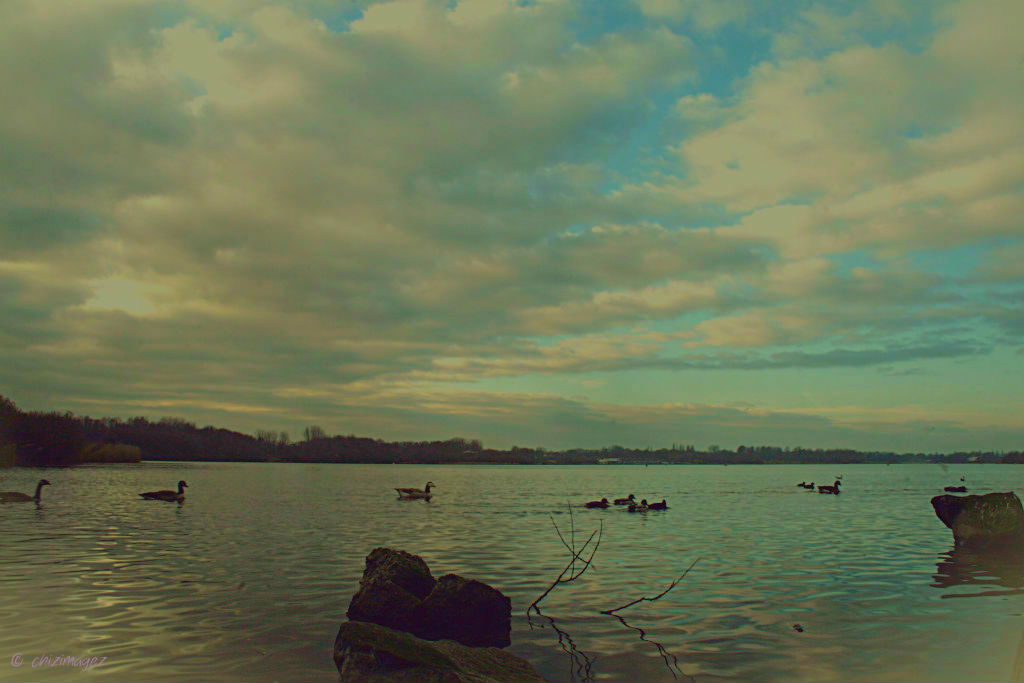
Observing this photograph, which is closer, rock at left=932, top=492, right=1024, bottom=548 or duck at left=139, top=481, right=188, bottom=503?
rock at left=932, top=492, right=1024, bottom=548

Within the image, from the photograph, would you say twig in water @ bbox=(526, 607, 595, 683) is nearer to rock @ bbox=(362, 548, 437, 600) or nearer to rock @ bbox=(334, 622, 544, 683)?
rock @ bbox=(334, 622, 544, 683)

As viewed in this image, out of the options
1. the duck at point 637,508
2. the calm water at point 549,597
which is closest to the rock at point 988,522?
the calm water at point 549,597

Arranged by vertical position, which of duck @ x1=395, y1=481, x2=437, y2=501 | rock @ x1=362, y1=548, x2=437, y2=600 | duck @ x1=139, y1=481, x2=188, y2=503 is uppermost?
rock @ x1=362, y1=548, x2=437, y2=600

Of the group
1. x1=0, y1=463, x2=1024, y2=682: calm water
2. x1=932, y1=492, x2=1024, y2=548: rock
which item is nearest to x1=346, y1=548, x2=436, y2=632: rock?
x1=0, y1=463, x2=1024, y2=682: calm water

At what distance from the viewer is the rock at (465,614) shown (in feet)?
42.8

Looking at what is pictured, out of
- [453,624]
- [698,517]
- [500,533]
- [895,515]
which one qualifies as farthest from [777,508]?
[453,624]

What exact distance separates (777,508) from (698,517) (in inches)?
409

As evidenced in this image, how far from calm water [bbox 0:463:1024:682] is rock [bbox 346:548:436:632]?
0.82m

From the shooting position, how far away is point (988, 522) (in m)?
26.2

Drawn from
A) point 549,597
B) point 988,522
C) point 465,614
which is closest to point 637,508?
point 988,522

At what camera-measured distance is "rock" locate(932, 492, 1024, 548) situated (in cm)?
2603

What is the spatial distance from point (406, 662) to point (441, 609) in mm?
3512

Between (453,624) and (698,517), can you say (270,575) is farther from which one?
(698,517)

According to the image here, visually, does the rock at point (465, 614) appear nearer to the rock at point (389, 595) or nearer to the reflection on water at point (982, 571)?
the rock at point (389, 595)
